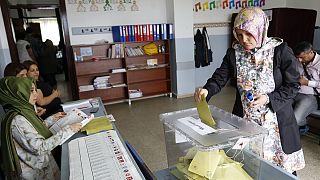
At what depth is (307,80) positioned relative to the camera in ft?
8.53

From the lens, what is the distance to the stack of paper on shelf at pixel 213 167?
2.85 feet

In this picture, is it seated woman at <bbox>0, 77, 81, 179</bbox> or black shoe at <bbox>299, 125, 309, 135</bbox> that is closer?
seated woman at <bbox>0, 77, 81, 179</bbox>

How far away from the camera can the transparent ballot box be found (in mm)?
864

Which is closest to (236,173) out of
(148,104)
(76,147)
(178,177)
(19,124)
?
(178,177)

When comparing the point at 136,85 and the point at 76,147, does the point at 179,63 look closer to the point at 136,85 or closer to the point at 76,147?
the point at 136,85

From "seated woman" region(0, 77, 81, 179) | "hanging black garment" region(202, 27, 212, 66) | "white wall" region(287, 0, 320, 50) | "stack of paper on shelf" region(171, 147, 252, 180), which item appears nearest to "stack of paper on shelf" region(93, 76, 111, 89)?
"hanging black garment" region(202, 27, 212, 66)

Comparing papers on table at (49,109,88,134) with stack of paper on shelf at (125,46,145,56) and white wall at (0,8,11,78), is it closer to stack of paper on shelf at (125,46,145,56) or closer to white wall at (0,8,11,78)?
white wall at (0,8,11,78)

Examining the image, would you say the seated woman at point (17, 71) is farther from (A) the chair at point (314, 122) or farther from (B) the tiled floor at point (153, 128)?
(A) the chair at point (314, 122)

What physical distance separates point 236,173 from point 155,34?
3.90 meters

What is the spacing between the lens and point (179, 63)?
15.5ft

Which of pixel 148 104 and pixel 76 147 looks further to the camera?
pixel 148 104

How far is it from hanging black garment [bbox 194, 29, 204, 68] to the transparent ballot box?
412 cm

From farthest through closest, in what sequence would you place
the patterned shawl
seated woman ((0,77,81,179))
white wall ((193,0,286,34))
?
white wall ((193,0,286,34)) → seated woman ((0,77,81,179)) → the patterned shawl

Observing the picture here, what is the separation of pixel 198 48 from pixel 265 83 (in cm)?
388
